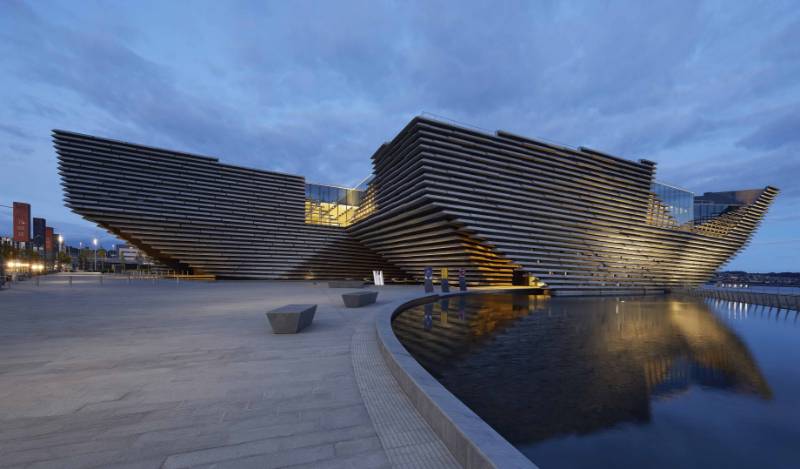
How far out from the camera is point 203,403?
4.42 metres

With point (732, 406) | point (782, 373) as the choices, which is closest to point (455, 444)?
point (732, 406)

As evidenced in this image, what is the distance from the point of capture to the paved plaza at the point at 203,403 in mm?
3205

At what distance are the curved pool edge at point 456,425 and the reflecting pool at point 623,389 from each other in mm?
1365

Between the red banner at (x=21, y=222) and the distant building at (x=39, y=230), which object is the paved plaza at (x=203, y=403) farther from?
the distant building at (x=39, y=230)

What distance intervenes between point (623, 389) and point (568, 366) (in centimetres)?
138

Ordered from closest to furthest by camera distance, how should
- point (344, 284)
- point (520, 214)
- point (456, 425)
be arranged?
point (456, 425) → point (344, 284) → point (520, 214)

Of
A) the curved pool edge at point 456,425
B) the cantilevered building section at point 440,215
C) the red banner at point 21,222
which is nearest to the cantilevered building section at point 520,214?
the cantilevered building section at point 440,215

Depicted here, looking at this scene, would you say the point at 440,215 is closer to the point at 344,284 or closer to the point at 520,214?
the point at 520,214

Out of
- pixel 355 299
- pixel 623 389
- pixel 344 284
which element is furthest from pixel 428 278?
pixel 623 389

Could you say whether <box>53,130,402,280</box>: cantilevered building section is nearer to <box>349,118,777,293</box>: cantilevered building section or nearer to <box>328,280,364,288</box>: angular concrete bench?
<box>349,118,777,293</box>: cantilevered building section

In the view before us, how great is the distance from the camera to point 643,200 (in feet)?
124

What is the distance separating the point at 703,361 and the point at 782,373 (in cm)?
155

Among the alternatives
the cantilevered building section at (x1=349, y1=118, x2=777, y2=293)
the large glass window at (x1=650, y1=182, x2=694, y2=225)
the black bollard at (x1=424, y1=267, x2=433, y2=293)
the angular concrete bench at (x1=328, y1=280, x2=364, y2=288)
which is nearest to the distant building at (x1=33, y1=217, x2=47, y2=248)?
the cantilevered building section at (x1=349, y1=118, x2=777, y2=293)

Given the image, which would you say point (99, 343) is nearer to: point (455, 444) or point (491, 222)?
point (455, 444)
